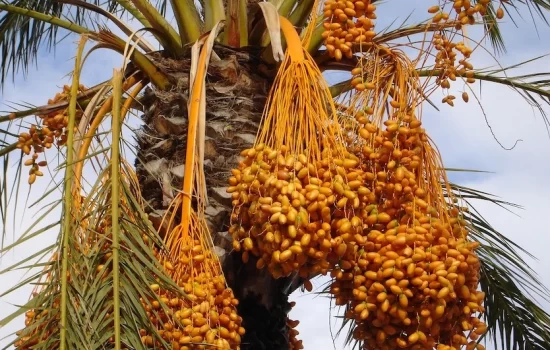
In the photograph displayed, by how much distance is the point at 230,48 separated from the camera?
3.67 metres

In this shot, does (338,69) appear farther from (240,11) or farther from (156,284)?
(156,284)

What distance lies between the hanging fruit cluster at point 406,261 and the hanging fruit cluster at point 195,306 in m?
0.37

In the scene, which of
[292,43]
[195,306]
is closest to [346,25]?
[292,43]

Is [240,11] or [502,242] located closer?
[240,11]

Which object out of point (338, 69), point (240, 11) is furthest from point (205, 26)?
point (338, 69)

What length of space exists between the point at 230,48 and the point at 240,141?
1.33 ft

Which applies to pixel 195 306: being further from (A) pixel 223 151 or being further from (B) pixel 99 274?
(A) pixel 223 151

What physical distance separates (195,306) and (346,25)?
47.8 inches

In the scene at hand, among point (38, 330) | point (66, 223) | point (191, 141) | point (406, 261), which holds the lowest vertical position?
point (38, 330)

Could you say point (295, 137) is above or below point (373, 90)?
below

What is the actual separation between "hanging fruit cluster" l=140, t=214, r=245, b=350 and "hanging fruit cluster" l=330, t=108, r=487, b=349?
374 mm

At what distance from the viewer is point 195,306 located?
2.83 metres

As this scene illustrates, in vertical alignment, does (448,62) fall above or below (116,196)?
above

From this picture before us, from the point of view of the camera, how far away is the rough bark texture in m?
3.37
